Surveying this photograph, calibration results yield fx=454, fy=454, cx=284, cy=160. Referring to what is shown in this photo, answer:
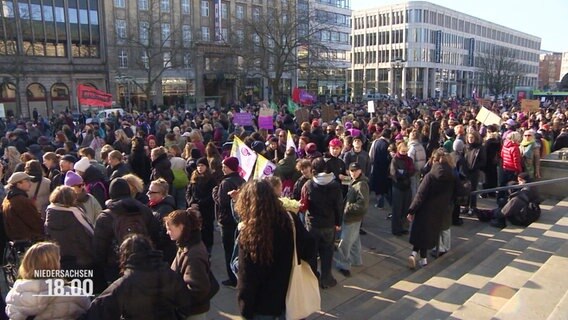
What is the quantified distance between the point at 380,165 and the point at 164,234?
5567 mm

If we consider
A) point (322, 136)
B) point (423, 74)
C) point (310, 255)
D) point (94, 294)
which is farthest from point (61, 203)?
point (423, 74)

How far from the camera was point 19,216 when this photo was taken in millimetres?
5223

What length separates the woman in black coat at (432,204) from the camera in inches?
256

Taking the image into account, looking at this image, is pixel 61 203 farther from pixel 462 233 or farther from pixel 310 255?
pixel 462 233

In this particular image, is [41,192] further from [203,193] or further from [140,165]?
[140,165]

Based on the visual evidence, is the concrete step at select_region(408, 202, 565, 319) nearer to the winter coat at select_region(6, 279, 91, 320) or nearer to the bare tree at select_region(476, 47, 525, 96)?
the winter coat at select_region(6, 279, 91, 320)

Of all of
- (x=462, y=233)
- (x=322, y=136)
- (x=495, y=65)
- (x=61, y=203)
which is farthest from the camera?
(x=495, y=65)

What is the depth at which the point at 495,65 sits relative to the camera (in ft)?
292

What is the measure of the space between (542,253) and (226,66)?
44.2 m

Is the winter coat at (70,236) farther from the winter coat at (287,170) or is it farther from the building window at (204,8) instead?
the building window at (204,8)

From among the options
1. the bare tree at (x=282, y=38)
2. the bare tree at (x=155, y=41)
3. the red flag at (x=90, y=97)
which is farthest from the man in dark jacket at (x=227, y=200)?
the bare tree at (x=155, y=41)

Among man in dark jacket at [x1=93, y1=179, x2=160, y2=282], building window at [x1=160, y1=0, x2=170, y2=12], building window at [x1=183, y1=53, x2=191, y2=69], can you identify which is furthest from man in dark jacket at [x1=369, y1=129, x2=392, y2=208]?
building window at [x1=160, y1=0, x2=170, y2=12]

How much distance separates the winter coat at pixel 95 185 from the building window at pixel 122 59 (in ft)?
139

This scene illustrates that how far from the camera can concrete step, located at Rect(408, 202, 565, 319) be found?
4977 millimetres
